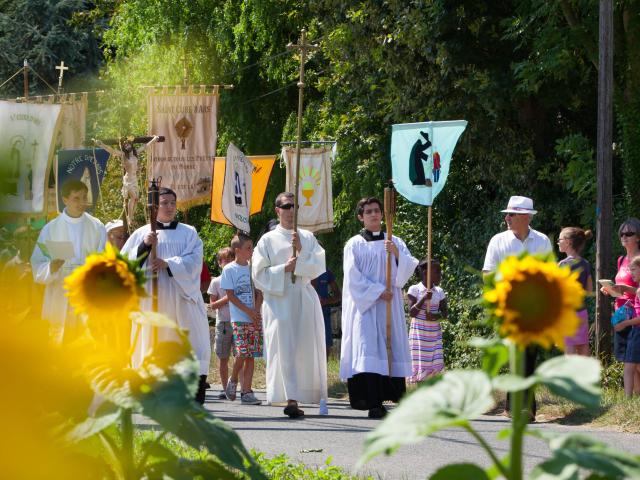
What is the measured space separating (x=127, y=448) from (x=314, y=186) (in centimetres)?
1939

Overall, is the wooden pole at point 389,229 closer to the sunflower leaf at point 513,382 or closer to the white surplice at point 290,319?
the white surplice at point 290,319

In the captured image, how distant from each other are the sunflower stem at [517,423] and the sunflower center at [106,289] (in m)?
1.01

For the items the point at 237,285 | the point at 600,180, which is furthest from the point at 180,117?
the point at 600,180

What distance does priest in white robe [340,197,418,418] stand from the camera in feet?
40.4

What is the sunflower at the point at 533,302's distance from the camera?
2176 millimetres

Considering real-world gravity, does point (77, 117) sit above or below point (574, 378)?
above

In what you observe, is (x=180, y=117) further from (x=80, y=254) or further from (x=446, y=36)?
(x=80, y=254)

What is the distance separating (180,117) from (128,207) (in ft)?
12.7

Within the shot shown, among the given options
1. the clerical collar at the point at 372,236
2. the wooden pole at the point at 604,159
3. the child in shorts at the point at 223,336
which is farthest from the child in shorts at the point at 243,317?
the wooden pole at the point at 604,159

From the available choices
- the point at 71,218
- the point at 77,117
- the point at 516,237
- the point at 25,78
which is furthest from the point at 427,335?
the point at 77,117

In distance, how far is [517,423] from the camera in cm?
223

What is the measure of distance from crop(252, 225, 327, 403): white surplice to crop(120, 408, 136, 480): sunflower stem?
926 cm

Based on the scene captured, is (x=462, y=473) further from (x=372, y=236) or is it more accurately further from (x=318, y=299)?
(x=372, y=236)

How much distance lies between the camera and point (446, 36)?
1767cm
